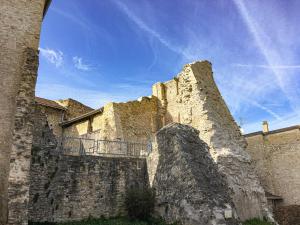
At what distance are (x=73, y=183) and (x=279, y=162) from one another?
17107 millimetres

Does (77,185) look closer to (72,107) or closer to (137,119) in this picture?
(137,119)

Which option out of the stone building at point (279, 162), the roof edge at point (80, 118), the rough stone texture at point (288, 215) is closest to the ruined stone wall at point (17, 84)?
the roof edge at point (80, 118)

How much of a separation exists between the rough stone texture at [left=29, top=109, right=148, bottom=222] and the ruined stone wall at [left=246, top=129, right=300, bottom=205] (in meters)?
14.1

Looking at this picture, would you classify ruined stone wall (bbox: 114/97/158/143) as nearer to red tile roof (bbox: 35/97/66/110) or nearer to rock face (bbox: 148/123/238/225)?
red tile roof (bbox: 35/97/66/110)

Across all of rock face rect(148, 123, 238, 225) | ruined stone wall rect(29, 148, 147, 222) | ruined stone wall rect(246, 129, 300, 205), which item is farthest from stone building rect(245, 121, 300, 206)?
ruined stone wall rect(29, 148, 147, 222)

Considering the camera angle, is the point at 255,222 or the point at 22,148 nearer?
the point at 22,148

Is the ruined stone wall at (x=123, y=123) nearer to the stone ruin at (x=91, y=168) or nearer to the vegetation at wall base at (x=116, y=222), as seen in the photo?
the stone ruin at (x=91, y=168)

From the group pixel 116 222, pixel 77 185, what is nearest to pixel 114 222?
pixel 116 222

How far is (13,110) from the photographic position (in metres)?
9.25

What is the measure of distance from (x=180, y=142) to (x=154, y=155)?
1.69 metres

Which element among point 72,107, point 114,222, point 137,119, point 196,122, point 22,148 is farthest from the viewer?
point 72,107

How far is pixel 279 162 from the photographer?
22500mm

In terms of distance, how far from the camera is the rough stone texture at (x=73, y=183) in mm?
9703

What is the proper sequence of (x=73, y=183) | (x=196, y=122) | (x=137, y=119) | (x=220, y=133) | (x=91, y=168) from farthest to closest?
(x=137, y=119) < (x=196, y=122) < (x=220, y=133) < (x=91, y=168) < (x=73, y=183)
